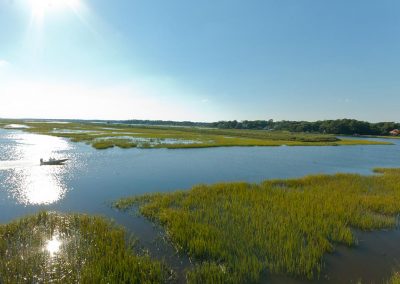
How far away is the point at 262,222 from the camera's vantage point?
11.7 m

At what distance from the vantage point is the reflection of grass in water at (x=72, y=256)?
24.3 feet

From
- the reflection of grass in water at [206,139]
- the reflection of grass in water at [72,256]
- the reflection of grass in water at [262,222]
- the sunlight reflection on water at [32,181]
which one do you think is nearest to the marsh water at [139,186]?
the sunlight reflection on water at [32,181]

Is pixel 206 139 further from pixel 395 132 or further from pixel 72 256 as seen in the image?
pixel 395 132

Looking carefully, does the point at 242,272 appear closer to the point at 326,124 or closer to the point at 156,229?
the point at 156,229

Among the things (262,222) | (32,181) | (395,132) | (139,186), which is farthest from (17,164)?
(395,132)

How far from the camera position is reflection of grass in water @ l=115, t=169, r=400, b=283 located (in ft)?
27.3

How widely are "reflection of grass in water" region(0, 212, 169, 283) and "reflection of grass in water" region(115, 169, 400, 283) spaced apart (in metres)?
1.92

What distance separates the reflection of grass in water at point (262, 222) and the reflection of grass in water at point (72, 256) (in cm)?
192

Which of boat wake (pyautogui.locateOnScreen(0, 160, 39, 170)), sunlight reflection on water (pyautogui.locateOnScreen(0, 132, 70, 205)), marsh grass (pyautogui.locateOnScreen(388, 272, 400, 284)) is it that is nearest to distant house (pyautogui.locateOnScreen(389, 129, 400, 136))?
marsh grass (pyautogui.locateOnScreen(388, 272, 400, 284))

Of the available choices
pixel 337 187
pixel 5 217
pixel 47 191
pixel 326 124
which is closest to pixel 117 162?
pixel 47 191

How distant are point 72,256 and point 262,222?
8243 mm

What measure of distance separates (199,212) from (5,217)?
10.2 metres

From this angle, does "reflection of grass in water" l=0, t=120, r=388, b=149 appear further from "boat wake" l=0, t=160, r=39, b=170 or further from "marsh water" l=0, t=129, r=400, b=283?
"marsh water" l=0, t=129, r=400, b=283

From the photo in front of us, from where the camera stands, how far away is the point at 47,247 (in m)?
9.27
